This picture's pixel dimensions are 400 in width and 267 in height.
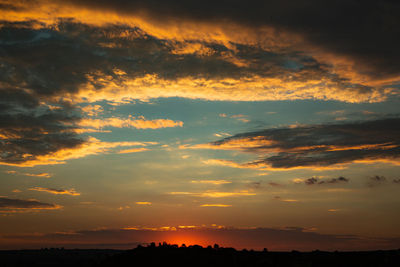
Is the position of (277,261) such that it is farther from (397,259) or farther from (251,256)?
(397,259)

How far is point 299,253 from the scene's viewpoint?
6750 centimetres

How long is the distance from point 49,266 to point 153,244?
141 m

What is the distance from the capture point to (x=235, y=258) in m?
65.6

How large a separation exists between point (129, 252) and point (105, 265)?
5045 millimetres

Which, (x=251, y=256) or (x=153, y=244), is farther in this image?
(x=153, y=244)

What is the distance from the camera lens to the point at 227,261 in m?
65.2

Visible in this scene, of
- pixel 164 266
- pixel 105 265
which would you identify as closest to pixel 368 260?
pixel 164 266

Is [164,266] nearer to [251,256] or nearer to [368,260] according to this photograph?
[251,256]

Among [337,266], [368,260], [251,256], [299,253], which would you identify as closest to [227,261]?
[251,256]

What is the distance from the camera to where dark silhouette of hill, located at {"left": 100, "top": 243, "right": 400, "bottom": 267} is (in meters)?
59.9

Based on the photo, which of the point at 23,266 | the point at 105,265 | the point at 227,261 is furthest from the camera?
the point at 23,266

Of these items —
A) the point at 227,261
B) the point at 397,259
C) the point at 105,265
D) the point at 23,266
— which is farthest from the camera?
the point at 23,266

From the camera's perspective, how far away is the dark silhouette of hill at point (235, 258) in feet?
196

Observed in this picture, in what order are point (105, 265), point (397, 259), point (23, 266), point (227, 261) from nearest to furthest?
1. point (397, 259)
2. point (227, 261)
3. point (105, 265)
4. point (23, 266)
